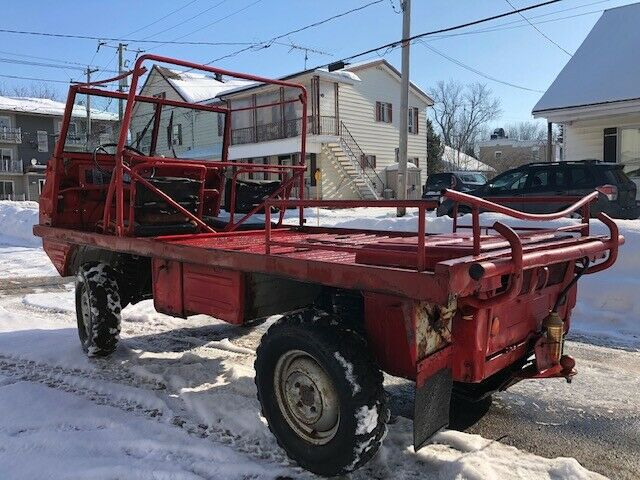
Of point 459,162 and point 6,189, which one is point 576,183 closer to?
point 459,162

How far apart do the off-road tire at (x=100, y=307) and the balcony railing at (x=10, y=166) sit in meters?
50.5

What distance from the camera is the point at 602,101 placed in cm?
1655

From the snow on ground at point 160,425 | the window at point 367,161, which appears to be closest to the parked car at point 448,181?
the window at point 367,161

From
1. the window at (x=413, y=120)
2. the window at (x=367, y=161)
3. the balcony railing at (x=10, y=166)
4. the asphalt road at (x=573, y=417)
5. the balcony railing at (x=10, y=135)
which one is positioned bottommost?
the asphalt road at (x=573, y=417)

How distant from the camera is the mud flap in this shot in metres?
2.93

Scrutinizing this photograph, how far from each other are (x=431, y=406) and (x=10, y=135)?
180 ft

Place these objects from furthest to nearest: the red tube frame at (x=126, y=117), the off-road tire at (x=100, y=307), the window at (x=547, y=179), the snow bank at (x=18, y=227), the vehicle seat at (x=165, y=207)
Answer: the snow bank at (x=18, y=227)
the window at (x=547, y=179)
the off-road tire at (x=100, y=307)
the vehicle seat at (x=165, y=207)
the red tube frame at (x=126, y=117)

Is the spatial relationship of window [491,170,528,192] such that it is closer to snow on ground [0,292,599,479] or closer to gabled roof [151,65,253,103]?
snow on ground [0,292,599,479]

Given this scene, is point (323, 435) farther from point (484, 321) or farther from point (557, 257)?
A: point (557, 257)

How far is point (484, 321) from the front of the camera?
10.1ft

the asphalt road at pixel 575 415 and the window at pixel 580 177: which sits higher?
the window at pixel 580 177

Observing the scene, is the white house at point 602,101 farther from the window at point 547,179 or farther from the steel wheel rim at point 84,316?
the steel wheel rim at point 84,316

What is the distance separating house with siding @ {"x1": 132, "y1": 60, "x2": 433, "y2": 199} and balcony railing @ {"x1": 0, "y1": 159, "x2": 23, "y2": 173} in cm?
1997

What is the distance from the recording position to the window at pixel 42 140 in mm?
51334
